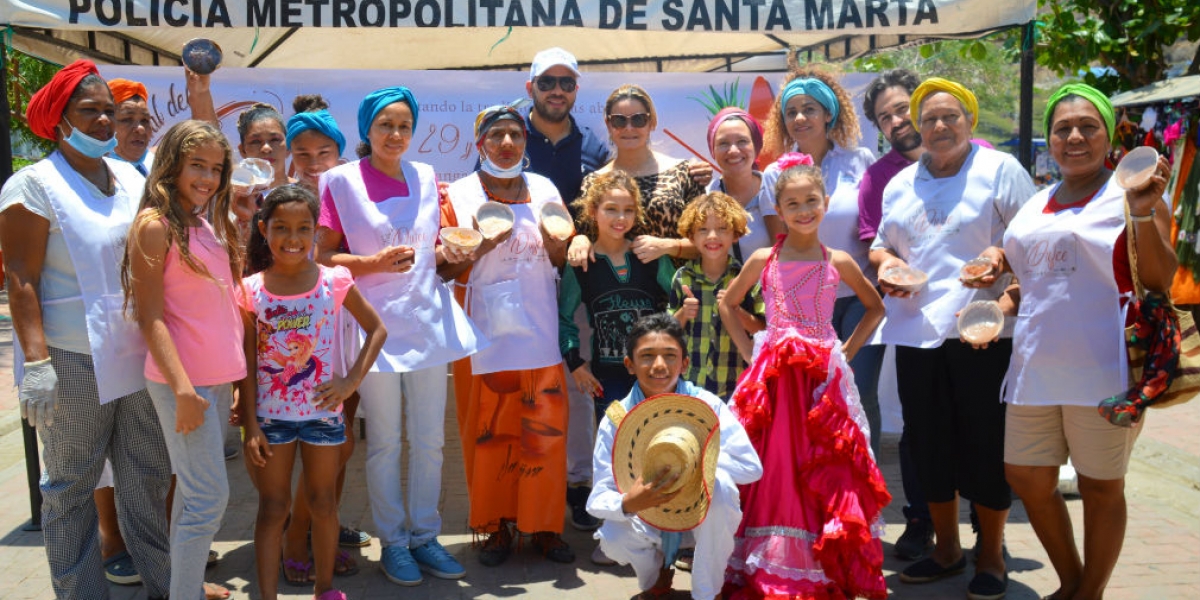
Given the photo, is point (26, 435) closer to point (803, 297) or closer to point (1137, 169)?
point (803, 297)

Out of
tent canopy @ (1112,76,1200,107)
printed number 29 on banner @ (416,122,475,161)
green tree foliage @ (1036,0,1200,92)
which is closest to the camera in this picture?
printed number 29 on banner @ (416,122,475,161)

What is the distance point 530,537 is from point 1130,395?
107 inches

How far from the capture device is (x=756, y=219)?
15.5 ft

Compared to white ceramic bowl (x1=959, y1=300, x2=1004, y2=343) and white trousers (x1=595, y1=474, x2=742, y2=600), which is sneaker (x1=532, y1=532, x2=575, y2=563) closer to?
white trousers (x1=595, y1=474, x2=742, y2=600)

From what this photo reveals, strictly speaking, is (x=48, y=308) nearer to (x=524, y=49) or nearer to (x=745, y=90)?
(x=745, y=90)

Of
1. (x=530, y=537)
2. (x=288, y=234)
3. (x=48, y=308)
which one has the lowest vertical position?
(x=530, y=537)

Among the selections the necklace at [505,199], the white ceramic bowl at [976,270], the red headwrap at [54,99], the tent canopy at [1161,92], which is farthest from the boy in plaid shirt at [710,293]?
the tent canopy at [1161,92]

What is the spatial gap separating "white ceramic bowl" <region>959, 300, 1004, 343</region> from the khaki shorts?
0.32 meters

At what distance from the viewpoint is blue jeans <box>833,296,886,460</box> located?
15.0ft

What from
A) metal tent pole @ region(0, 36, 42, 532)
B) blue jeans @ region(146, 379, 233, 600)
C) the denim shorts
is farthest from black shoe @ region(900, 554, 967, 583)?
metal tent pole @ region(0, 36, 42, 532)

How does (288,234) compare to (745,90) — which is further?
(745,90)

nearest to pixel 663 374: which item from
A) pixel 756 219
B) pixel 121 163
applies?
pixel 756 219

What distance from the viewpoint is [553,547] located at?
14.9 feet

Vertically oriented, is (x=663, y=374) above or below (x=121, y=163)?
below
